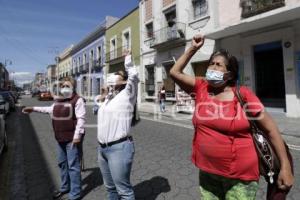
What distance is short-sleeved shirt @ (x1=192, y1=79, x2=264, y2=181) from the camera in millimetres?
2135

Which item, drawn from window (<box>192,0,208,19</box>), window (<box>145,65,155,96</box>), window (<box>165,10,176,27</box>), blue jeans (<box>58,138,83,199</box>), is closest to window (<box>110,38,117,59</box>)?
window (<box>145,65,155,96</box>)

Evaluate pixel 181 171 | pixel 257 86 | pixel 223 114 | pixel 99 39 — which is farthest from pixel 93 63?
pixel 223 114

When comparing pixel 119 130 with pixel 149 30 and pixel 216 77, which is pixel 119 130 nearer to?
pixel 216 77

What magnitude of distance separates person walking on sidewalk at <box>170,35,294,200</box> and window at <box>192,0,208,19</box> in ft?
51.0

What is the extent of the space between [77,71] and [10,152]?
3672 centimetres

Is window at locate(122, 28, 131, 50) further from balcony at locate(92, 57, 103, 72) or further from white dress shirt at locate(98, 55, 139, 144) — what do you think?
white dress shirt at locate(98, 55, 139, 144)

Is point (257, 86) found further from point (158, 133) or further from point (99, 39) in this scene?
point (99, 39)

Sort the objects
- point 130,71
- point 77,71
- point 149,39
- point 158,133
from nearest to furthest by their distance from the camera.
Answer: point 130,71 → point 158,133 → point 149,39 → point 77,71

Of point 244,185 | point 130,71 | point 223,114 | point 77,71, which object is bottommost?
point 244,185

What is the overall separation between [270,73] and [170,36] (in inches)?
300

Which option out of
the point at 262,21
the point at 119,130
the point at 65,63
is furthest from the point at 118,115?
the point at 65,63

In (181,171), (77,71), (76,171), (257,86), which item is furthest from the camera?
(77,71)

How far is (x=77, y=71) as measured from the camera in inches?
1699

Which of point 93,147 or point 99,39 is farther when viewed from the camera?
point 99,39
